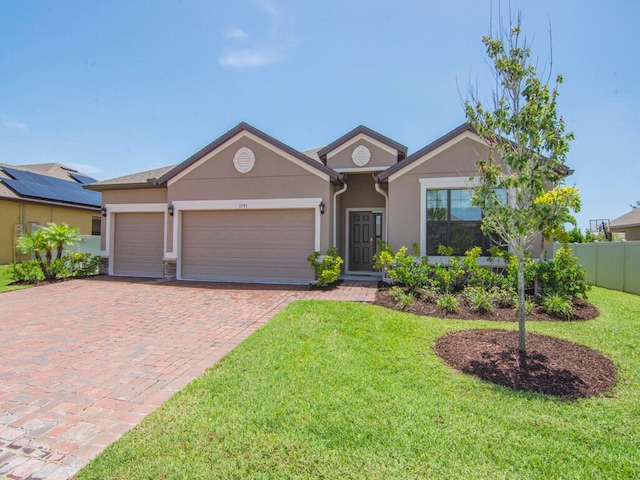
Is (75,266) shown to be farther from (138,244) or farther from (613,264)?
(613,264)

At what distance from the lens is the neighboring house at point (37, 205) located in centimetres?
1766

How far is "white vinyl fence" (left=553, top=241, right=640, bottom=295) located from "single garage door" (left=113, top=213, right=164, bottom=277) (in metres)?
14.6

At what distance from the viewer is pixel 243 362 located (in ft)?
15.7

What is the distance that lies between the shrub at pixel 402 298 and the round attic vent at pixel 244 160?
6.52 meters

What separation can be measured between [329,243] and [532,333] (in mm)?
6530

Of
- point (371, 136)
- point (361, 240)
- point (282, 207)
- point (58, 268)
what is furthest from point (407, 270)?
point (58, 268)

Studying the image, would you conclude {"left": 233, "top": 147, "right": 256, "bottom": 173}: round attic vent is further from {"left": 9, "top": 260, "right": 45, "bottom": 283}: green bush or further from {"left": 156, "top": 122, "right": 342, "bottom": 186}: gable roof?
{"left": 9, "top": 260, "right": 45, "bottom": 283}: green bush

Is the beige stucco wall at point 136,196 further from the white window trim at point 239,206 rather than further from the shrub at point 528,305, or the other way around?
the shrub at point 528,305

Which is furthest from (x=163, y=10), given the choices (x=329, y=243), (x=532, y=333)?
(x=532, y=333)

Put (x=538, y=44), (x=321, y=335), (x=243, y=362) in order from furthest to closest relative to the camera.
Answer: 1. (x=321, y=335)
2. (x=538, y=44)
3. (x=243, y=362)

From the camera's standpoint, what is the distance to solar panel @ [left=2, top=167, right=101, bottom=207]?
1875 centimetres

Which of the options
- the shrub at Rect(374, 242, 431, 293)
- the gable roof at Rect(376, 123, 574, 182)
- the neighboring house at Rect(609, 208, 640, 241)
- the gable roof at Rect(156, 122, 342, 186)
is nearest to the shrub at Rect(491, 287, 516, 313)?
the shrub at Rect(374, 242, 431, 293)

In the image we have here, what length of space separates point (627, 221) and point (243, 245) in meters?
28.9

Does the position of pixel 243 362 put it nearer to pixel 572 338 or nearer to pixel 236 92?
pixel 572 338
